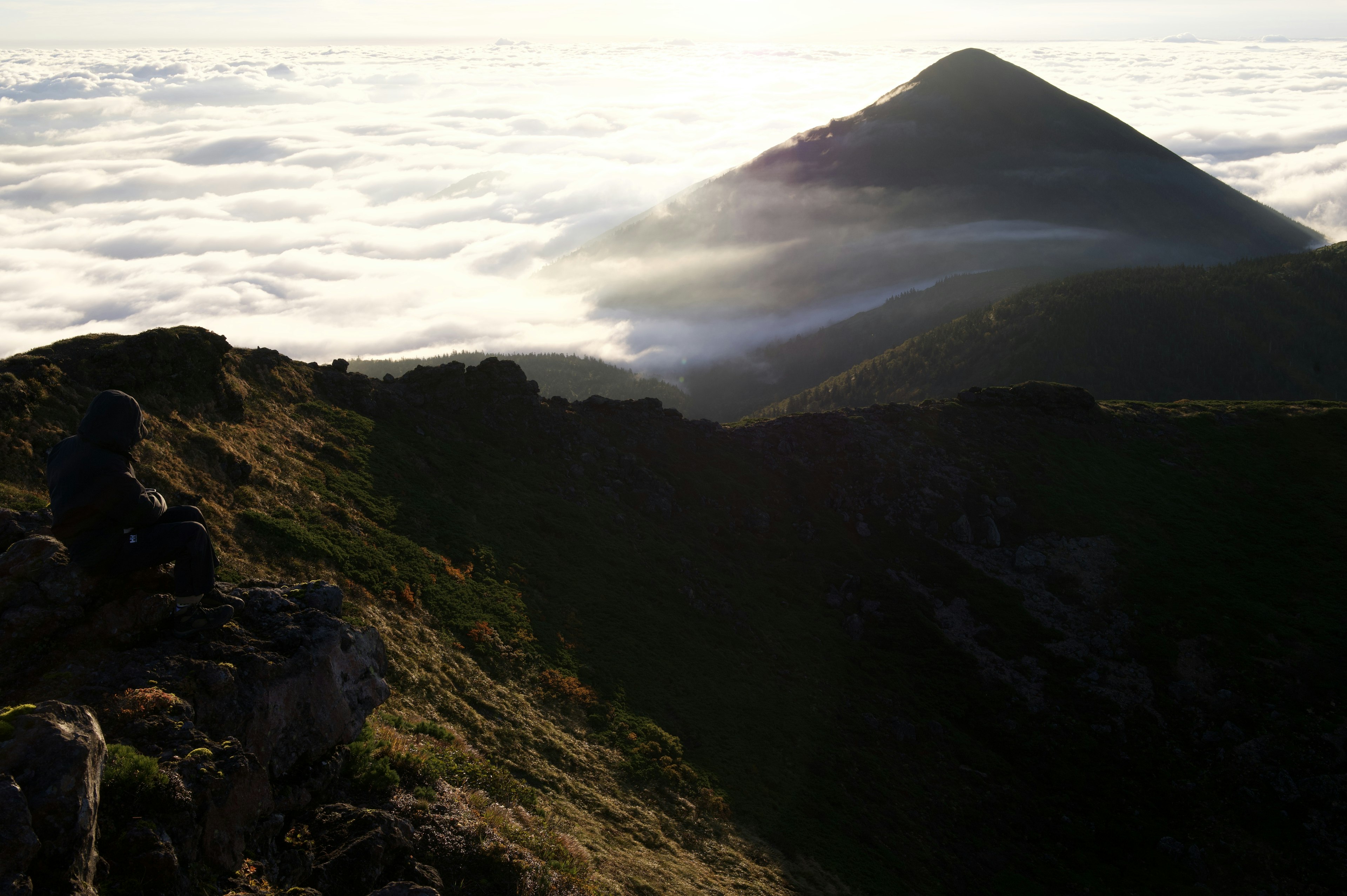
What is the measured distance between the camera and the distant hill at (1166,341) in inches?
4938

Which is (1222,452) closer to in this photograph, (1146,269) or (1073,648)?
(1073,648)

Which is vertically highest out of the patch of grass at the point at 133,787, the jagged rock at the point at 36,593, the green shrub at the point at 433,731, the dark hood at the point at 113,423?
A: the dark hood at the point at 113,423

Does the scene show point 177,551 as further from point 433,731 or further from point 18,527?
point 433,731

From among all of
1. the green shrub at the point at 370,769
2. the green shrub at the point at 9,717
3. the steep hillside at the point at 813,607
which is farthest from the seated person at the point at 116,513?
the green shrub at the point at 370,769

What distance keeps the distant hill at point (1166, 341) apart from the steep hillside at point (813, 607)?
76.6 meters

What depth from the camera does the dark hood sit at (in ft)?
37.3

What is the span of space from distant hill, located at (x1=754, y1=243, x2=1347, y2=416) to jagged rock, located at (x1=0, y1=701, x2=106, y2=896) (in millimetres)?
135486

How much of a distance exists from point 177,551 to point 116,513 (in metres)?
1.01

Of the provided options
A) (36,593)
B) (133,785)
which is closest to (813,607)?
(36,593)

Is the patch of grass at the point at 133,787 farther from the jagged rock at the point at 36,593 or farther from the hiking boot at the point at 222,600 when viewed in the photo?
the hiking boot at the point at 222,600

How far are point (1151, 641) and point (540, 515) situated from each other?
34.2 m

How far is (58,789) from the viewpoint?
25.6 ft

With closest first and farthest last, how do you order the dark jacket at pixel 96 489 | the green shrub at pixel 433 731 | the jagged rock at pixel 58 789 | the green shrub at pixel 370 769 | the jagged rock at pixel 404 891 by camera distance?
1. the jagged rock at pixel 58 789
2. the jagged rock at pixel 404 891
3. the dark jacket at pixel 96 489
4. the green shrub at pixel 370 769
5. the green shrub at pixel 433 731

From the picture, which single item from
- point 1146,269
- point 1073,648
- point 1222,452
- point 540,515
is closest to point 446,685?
point 540,515
